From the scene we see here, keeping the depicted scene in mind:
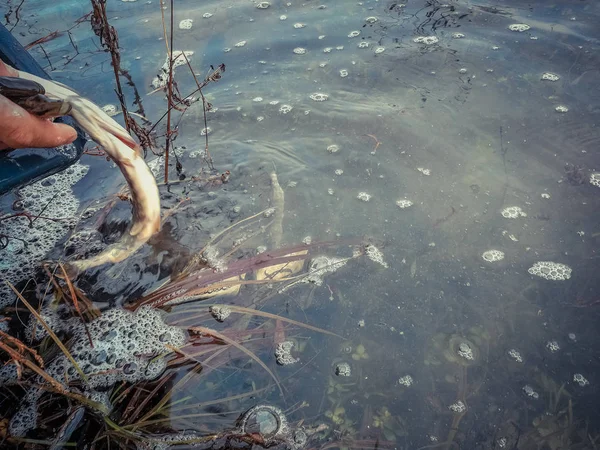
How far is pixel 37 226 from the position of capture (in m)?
3.27

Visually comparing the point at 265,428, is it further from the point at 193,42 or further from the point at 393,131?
the point at 193,42

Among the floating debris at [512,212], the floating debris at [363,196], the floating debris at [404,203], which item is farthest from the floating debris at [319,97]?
the floating debris at [512,212]

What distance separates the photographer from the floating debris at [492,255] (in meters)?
2.93

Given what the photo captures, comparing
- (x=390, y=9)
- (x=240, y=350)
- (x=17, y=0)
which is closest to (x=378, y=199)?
(x=240, y=350)

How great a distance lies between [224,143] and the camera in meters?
3.90

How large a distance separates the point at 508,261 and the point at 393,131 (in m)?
1.60

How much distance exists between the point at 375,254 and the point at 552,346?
1.21 meters

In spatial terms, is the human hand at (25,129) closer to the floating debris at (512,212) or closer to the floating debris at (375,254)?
the floating debris at (375,254)

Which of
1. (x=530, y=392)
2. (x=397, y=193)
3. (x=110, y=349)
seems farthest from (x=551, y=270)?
(x=110, y=349)

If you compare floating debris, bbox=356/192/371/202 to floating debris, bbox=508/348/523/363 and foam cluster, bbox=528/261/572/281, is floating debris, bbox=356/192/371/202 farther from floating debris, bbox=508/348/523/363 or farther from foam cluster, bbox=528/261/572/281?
floating debris, bbox=508/348/523/363

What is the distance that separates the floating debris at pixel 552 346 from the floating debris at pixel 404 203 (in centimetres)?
132

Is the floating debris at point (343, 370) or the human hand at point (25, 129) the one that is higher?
the human hand at point (25, 129)

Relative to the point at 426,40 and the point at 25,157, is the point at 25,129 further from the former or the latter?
the point at 426,40

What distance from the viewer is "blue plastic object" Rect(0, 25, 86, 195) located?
217cm
